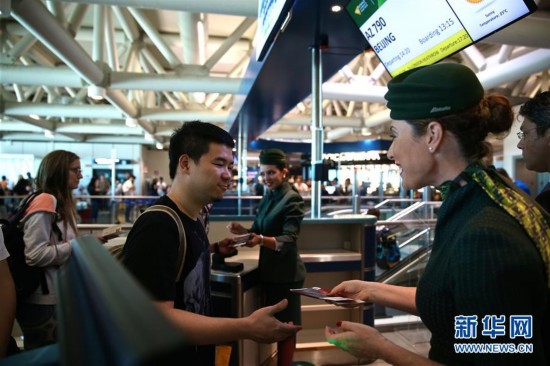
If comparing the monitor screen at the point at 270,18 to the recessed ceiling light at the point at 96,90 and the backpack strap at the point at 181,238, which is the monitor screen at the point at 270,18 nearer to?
the backpack strap at the point at 181,238

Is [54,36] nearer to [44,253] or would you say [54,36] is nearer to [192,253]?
[44,253]

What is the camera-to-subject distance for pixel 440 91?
108 centimetres

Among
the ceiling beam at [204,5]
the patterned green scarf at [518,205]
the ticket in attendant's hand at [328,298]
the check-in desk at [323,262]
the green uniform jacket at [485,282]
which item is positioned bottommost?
the check-in desk at [323,262]

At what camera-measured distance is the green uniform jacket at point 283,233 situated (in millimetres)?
3123

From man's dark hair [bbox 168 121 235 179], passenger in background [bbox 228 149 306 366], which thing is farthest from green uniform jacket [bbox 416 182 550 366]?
passenger in background [bbox 228 149 306 366]

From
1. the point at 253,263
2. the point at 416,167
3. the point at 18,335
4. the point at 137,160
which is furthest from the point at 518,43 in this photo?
the point at 137,160

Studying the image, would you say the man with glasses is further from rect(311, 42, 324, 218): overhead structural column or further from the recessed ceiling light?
the recessed ceiling light

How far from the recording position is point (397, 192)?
59.7 ft

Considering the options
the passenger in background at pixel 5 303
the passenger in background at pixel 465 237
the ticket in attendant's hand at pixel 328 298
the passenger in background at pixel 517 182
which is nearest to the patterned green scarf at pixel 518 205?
the passenger in background at pixel 465 237

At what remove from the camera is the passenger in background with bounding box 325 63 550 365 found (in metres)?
0.87

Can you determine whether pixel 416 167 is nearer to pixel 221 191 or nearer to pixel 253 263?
pixel 221 191

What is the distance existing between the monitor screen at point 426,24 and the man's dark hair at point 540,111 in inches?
21.1

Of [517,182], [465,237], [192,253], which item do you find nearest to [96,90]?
[192,253]

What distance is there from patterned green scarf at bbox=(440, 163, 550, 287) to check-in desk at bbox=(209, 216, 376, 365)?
2.44 m
